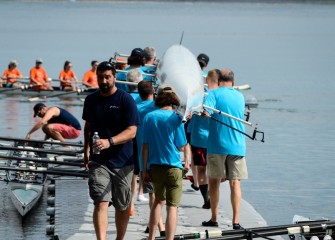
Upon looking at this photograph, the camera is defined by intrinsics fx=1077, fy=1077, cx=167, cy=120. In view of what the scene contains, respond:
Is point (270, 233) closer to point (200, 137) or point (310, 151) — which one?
point (200, 137)

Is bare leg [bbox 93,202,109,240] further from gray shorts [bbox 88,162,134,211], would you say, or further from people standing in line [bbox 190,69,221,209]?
people standing in line [bbox 190,69,221,209]

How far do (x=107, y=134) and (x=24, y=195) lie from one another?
591cm

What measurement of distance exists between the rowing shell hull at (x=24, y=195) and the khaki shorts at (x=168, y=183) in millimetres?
5254

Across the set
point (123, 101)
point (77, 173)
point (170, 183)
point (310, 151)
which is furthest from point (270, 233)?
point (310, 151)

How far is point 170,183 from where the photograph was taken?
10.9 metres

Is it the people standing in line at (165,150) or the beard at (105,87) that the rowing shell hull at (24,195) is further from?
the beard at (105,87)

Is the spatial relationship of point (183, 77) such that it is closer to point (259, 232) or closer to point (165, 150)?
point (165, 150)

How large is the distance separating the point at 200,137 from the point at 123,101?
3150mm

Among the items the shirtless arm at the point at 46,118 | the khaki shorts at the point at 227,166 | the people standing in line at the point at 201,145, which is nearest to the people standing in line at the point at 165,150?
the khaki shorts at the point at 227,166

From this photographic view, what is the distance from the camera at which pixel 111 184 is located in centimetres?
1065

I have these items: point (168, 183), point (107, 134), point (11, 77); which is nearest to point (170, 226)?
point (168, 183)

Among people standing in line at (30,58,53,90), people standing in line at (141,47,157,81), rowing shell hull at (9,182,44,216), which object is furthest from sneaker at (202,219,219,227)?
people standing in line at (30,58,53,90)

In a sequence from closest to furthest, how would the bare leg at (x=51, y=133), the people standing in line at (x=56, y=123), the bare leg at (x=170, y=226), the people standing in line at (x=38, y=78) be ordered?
1. the bare leg at (x=170, y=226)
2. the people standing in line at (x=56, y=123)
3. the bare leg at (x=51, y=133)
4. the people standing in line at (x=38, y=78)

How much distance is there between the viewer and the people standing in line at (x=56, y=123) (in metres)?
18.8
